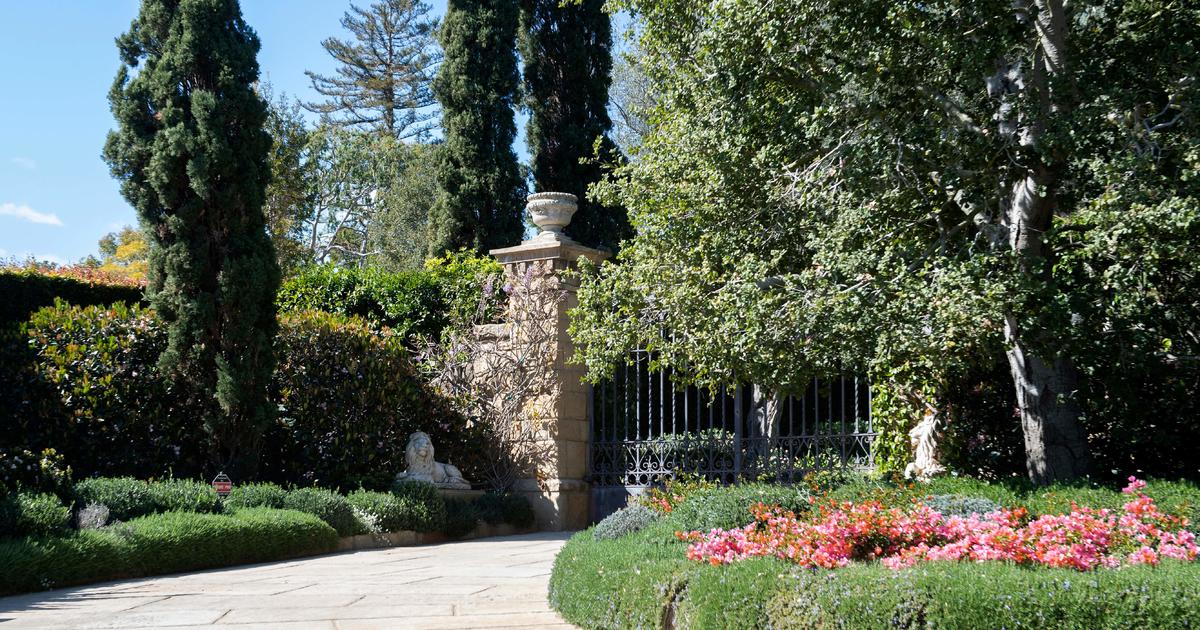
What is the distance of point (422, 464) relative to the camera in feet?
34.0

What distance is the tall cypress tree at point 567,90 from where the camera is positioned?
1695 cm

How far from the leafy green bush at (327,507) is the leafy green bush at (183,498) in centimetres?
72

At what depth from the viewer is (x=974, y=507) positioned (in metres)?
6.40

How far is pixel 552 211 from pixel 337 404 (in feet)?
10.5

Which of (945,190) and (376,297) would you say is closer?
(945,190)

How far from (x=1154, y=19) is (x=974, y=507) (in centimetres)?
343

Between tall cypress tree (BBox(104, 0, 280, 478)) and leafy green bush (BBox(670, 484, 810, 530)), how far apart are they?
16.5ft

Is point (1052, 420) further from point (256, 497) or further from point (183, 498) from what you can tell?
point (183, 498)

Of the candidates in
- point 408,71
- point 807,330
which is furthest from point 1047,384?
point 408,71

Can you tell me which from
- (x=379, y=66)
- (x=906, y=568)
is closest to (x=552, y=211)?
(x=906, y=568)

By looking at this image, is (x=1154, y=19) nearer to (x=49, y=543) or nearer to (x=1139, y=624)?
(x=1139, y=624)

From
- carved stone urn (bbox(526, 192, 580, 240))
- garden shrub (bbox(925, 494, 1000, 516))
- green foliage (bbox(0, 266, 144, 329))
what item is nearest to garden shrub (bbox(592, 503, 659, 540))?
garden shrub (bbox(925, 494, 1000, 516))

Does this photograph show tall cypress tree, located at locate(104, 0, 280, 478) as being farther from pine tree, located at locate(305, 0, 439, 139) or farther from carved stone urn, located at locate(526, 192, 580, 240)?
pine tree, located at locate(305, 0, 439, 139)

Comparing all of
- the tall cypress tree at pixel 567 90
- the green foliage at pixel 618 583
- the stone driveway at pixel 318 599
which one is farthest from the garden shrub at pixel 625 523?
the tall cypress tree at pixel 567 90
